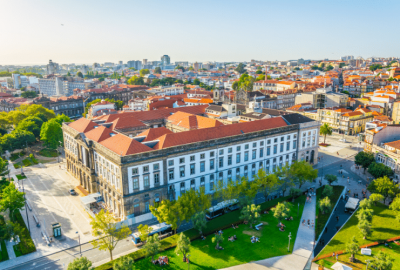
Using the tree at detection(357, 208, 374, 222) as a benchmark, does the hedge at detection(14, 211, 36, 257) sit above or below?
below

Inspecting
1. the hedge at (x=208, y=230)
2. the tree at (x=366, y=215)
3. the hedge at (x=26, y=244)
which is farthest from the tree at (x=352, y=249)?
the hedge at (x=26, y=244)

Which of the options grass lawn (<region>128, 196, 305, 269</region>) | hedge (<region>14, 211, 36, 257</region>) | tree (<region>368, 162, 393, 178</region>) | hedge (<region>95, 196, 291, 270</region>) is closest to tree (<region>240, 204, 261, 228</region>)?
grass lawn (<region>128, 196, 305, 269</region>)

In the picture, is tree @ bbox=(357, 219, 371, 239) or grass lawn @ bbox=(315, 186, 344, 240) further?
grass lawn @ bbox=(315, 186, 344, 240)

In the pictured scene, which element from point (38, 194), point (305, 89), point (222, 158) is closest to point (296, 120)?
point (222, 158)

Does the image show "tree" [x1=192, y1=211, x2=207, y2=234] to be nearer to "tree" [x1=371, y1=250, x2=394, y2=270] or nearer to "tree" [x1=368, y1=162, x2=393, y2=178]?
"tree" [x1=371, y1=250, x2=394, y2=270]

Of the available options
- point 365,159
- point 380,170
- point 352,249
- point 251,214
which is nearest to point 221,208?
point 251,214

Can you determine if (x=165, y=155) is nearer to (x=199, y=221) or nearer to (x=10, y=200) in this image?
(x=199, y=221)

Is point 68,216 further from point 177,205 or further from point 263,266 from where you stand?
point 263,266
